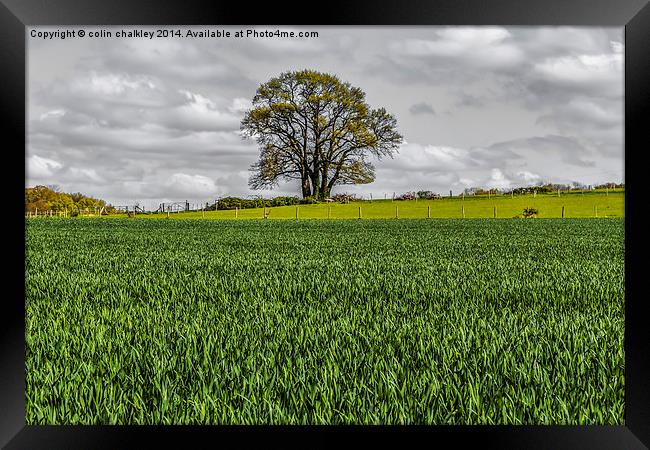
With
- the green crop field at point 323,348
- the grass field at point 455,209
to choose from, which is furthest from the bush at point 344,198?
the green crop field at point 323,348

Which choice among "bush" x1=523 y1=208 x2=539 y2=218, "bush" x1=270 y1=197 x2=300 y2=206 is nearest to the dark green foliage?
"bush" x1=270 y1=197 x2=300 y2=206

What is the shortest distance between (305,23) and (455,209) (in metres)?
57.6

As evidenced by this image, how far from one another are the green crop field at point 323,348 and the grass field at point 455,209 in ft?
139

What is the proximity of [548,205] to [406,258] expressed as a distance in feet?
168

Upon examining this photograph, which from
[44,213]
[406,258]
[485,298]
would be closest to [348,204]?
[44,213]

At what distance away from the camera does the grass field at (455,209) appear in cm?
5200

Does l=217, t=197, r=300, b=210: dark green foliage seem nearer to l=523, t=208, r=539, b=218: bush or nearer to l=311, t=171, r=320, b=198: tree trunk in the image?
l=311, t=171, r=320, b=198: tree trunk

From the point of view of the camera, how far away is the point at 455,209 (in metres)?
58.0

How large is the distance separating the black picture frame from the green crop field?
817 millimetres

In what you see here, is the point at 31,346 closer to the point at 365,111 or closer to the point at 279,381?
the point at 279,381

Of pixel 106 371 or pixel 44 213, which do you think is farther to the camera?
pixel 44 213

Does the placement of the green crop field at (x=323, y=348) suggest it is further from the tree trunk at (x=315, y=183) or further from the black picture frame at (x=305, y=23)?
the tree trunk at (x=315, y=183)

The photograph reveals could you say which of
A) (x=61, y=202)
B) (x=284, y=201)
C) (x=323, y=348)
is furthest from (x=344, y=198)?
(x=323, y=348)
